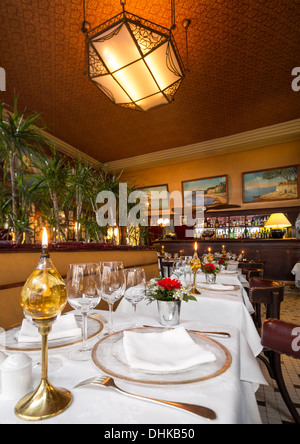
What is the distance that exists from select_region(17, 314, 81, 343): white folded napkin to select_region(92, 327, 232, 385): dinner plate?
0.44ft

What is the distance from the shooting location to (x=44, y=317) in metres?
0.47

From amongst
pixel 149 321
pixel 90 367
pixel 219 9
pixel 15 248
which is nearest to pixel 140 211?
pixel 219 9

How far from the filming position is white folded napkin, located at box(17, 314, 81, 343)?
69 cm

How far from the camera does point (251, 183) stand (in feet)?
25.8

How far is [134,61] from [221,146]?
546 centimetres

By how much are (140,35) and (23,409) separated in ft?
10.6

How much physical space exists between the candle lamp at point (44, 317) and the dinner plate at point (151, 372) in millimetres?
111

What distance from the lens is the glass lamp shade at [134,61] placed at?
8.69 ft

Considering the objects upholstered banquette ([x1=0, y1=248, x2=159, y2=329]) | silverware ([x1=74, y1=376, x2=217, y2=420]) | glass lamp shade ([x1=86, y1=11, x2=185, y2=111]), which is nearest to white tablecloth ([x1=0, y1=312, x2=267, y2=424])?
silverware ([x1=74, y1=376, x2=217, y2=420])

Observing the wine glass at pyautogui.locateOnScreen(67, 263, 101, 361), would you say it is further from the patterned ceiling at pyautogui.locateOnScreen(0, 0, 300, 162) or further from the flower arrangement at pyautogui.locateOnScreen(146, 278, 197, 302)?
the patterned ceiling at pyautogui.locateOnScreen(0, 0, 300, 162)

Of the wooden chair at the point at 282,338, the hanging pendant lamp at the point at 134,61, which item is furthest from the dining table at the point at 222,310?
the hanging pendant lamp at the point at 134,61

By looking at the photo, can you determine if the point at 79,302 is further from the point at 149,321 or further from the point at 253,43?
the point at 253,43

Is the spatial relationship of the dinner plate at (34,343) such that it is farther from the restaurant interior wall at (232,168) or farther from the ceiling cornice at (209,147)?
the restaurant interior wall at (232,168)
